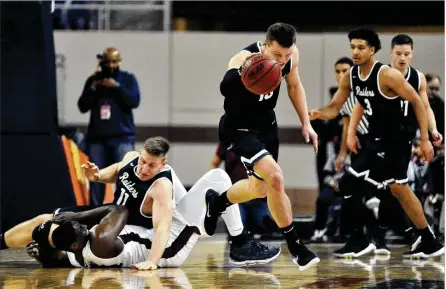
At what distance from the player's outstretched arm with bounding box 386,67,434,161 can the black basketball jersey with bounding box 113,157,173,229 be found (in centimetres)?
174

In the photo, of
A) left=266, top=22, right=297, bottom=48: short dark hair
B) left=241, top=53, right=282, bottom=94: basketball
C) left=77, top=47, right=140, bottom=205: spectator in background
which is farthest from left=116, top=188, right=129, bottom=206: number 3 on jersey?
left=77, top=47, right=140, bottom=205: spectator in background

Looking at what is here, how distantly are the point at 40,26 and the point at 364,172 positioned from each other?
300 cm

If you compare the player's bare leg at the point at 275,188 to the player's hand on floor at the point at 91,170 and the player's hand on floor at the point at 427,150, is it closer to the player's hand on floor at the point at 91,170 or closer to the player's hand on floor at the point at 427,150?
the player's hand on floor at the point at 91,170

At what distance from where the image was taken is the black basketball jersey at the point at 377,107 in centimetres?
748

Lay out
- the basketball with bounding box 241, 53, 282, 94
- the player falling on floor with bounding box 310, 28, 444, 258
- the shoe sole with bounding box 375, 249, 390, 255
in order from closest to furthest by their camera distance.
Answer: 1. the basketball with bounding box 241, 53, 282, 94
2. the player falling on floor with bounding box 310, 28, 444, 258
3. the shoe sole with bounding box 375, 249, 390, 255

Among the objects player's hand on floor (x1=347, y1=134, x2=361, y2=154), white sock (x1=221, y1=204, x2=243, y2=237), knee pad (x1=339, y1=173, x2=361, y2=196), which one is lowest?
white sock (x1=221, y1=204, x2=243, y2=237)

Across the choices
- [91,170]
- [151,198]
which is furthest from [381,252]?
[91,170]

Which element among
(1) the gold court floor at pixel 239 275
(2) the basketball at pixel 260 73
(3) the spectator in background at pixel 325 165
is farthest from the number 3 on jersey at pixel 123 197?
(3) the spectator in background at pixel 325 165

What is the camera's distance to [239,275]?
6.28 metres

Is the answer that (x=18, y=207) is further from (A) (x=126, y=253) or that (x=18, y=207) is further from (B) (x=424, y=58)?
(B) (x=424, y=58)

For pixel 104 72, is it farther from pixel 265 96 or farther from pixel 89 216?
pixel 265 96

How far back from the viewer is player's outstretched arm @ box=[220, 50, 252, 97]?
6.20 m

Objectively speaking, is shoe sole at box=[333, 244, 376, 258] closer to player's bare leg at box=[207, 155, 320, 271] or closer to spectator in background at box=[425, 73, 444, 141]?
player's bare leg at box=[207, 155, 320, 271]

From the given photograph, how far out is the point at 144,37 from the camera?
11.9 metres
